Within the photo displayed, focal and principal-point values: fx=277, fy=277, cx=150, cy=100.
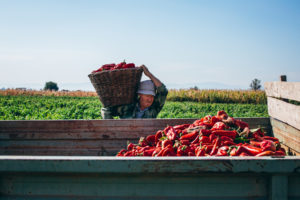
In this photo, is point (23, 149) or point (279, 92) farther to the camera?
point (23, 149)

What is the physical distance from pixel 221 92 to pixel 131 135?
2573 centimetres

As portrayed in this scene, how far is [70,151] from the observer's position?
3.84 m

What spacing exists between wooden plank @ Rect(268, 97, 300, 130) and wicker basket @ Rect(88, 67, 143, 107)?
217 cm

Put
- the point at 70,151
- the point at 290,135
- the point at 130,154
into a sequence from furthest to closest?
the point at 70,151, the point at 290,135, the point at 130,154

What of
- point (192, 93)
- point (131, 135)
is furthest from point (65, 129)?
point (192, 93)

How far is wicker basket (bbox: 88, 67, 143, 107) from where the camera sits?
15.1 ft

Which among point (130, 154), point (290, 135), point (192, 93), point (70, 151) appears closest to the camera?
point (130, 154)

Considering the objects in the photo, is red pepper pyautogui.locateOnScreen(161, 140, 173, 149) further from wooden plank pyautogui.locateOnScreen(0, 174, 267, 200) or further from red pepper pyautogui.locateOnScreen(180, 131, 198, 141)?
wooden plank pyautogui.locateOnScreen(0, 174, 267, 200)

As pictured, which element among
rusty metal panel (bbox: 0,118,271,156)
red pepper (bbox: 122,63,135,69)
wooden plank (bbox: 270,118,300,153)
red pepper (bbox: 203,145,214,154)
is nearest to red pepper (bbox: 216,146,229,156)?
red pepper (bbox: 203,145,214,154)

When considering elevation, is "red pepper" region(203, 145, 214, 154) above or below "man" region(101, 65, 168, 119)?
below

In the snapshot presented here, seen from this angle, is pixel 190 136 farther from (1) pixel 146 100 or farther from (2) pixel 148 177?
(1) pixel 146 100

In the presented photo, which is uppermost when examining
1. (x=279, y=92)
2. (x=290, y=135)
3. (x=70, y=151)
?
(x=279, y=92)

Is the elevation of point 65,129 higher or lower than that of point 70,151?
higher

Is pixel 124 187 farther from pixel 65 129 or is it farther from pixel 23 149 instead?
pixel 23 149
